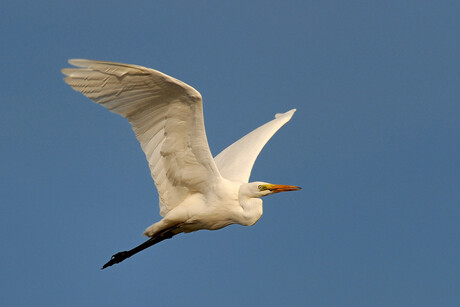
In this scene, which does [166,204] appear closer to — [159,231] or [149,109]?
[159,231]

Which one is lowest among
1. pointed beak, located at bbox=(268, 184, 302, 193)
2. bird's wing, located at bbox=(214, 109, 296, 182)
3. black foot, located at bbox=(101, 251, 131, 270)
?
black foot, located at bbox=(101, 251, 131, 270)

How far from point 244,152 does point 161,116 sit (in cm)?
332

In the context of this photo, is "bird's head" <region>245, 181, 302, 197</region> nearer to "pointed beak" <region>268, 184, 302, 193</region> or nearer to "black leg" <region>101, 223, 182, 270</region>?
"pointed beak" <region>268, 184, 302, 193</region>

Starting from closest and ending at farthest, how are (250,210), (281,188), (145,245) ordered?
(250,210)
(281,188)
(145,245)

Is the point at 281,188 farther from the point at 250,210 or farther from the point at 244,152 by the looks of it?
the point at 244,152

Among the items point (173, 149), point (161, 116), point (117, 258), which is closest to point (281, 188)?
point (173, 149)

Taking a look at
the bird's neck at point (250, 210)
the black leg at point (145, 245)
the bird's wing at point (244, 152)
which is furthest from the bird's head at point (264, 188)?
the black leg at point (145, 245)

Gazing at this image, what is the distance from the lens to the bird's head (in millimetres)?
12242

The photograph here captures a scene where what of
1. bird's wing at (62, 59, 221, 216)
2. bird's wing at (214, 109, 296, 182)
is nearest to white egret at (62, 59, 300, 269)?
bird's wing at (62, 59, 221, 216)

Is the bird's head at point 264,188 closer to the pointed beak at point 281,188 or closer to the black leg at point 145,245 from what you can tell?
the pointed beak at point 281,188

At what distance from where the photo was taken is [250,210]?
1221 centimetres

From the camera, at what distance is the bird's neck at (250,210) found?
12.2 m

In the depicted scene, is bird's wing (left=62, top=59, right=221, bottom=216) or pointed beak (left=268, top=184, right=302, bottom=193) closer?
bird's wing (left=62, top=59, right=221, bottom=216)

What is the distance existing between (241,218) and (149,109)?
2.54 metres
